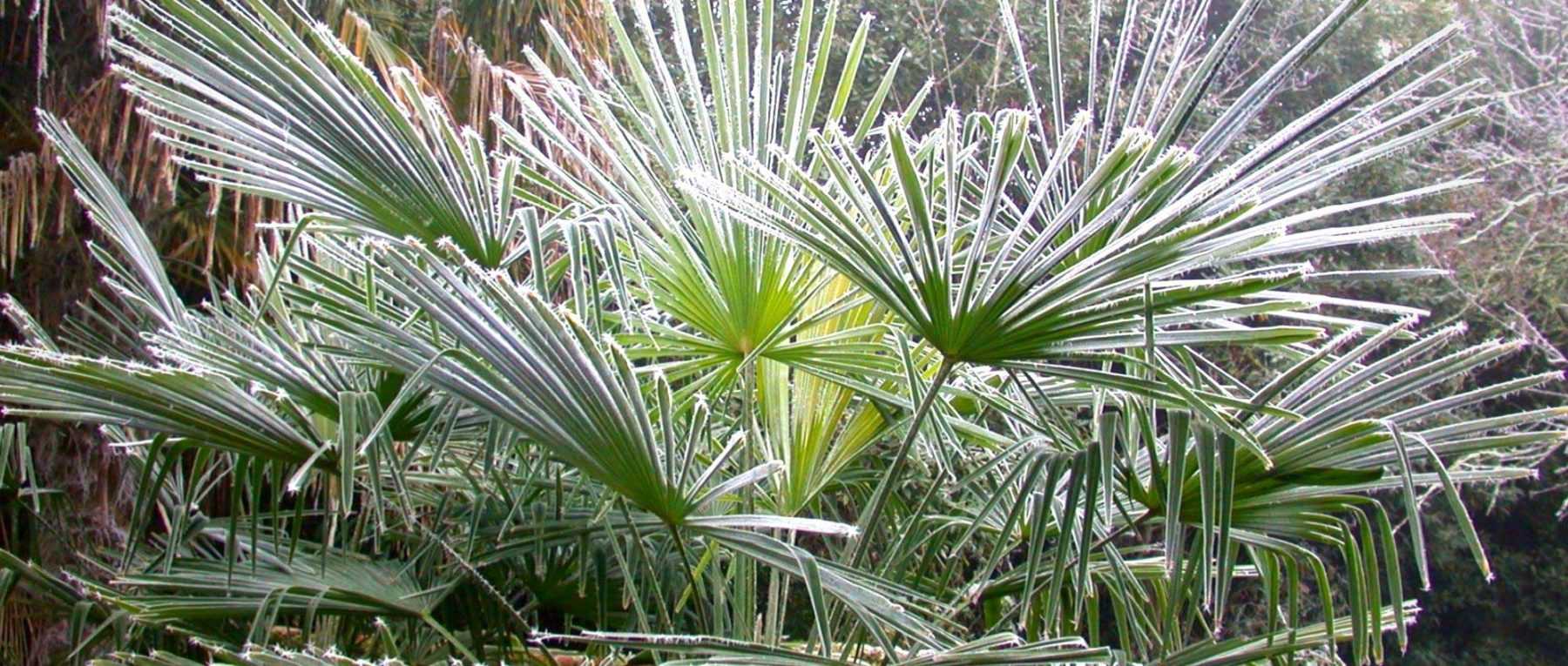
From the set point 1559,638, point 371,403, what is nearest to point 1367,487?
point 371,403

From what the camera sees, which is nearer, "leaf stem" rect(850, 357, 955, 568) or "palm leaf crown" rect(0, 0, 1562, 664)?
"palm leaf crown" rect(0, 0, 1562, 664)

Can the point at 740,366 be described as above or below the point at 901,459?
above

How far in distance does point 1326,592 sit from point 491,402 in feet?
2.65

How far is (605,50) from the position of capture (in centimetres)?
342

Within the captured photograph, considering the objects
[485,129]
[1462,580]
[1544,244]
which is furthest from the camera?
[1462,580]

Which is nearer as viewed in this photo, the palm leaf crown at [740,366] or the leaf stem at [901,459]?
the palm leaf crown at [740,366]

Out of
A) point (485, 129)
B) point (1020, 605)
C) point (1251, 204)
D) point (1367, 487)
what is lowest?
point (1020, 605)

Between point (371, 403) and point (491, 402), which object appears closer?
point (491, 402)

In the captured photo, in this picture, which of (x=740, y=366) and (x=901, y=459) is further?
(x=740, y=366)

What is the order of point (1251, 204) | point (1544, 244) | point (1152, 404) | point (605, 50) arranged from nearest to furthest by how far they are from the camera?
point (1251, 204), point (1152, 404), point (605, 50), point (1544, 244)

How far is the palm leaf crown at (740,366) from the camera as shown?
97 cm

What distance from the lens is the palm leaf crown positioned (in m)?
0.97

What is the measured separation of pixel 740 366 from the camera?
1.25 m

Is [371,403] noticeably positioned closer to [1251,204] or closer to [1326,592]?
[1251,204]
